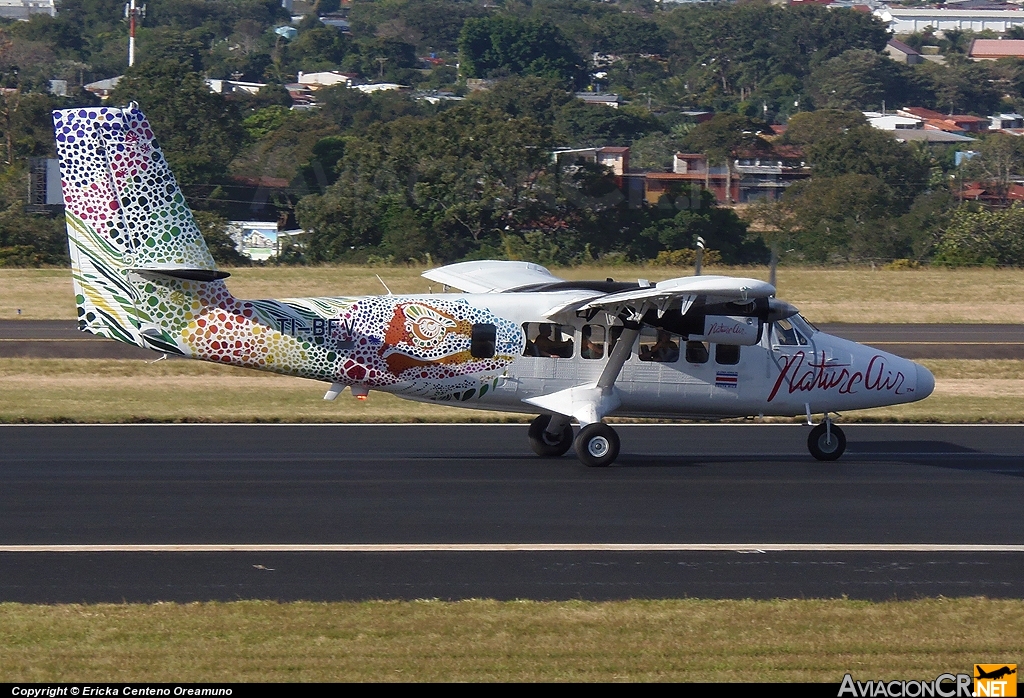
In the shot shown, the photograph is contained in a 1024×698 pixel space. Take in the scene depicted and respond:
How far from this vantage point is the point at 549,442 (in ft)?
64.5

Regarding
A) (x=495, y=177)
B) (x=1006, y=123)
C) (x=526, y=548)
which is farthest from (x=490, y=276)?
(x=1006, y=123)

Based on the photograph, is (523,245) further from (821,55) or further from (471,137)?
(821,55)

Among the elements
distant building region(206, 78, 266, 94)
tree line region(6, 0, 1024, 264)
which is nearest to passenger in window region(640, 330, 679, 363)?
tree line region(6, 0, 1024, 264)

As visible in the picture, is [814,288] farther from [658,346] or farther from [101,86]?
[101,86]

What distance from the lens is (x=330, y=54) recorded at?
623 feet

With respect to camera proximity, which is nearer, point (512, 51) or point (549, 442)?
point (549, 442)

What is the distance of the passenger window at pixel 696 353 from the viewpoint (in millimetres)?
19219

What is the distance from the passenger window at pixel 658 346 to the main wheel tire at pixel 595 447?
4.29 ft

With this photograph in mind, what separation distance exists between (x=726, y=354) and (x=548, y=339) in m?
2.66

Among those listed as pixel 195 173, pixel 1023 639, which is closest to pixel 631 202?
pixel 195 173

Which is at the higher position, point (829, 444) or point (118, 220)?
point (118, 220)

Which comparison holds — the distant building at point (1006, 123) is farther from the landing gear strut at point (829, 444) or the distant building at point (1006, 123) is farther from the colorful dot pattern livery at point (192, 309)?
the colorful dot pattern livery at point (192, 309)

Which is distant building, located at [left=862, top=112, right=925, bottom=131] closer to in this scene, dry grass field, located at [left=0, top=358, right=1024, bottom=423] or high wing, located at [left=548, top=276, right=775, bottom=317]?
dry grass field, located at [left=0, top=358, right=1024, bottom=423]

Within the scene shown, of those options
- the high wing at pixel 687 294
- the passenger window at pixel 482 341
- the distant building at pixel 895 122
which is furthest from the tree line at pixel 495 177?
the high wing at pixel 687 294
